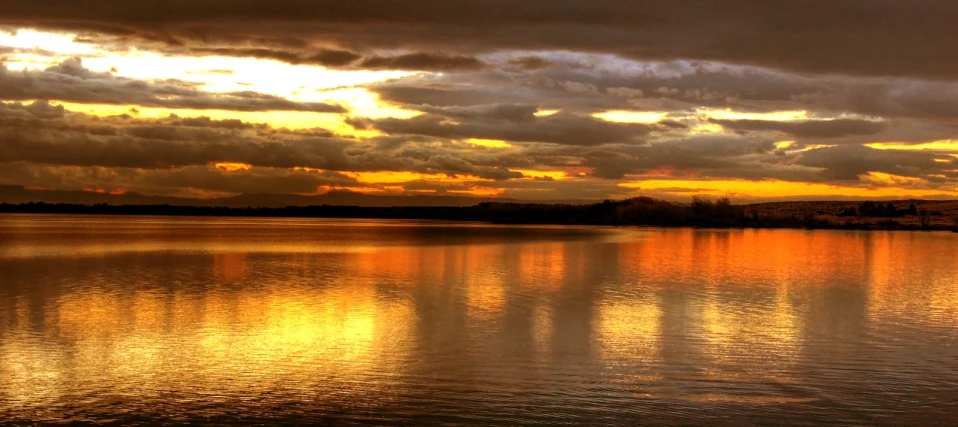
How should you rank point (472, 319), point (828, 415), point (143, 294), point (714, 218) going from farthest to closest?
1. point (714, 218)
2. point (143, 294)
3. point (472, 319)
4. point (828, 415)

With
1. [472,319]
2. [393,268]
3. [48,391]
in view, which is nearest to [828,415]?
[472,319]

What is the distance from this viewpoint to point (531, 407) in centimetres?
1152

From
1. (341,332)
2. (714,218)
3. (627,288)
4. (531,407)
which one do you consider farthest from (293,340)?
(714,218)

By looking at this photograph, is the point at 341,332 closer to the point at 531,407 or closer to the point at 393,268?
the point at 531,407

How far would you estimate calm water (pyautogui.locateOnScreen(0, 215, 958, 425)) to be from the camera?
37.9 ft

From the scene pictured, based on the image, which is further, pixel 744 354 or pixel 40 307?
pixel 40 307

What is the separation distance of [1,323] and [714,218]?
327ft

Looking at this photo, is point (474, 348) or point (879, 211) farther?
point (879, 211)

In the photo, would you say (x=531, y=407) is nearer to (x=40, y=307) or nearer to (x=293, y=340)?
(x=293, y=340)

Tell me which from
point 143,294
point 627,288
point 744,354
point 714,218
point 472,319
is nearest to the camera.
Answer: point 744,354

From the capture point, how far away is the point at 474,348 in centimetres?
1590

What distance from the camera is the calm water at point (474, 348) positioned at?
11.5 m

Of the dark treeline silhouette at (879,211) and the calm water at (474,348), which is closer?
the calm water at (474,348)

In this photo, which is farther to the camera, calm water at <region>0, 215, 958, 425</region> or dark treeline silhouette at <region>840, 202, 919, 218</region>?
dark treeline silhouette at <region>840, 202, 919, 218</region>
